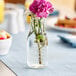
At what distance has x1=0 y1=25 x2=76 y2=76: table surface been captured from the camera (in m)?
1.11

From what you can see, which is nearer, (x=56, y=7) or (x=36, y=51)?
(x=36, y=51)

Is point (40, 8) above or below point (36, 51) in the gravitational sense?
above

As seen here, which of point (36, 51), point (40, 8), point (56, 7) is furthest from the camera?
point (56, 7)

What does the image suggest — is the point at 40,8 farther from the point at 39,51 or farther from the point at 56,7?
the point at 56,7

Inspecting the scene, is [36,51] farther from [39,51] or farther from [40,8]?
[40,8]

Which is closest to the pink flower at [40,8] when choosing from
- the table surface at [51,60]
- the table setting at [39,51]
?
the table setting at [39,51]

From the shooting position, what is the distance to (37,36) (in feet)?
3.82

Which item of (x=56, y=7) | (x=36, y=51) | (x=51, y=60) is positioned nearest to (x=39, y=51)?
(x=36, y=51)

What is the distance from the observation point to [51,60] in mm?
1273

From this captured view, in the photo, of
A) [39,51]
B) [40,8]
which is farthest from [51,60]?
[40,8]

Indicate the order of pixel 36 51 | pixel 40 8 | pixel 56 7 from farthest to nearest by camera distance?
pixel 56 7
pixel 36 51
pixel 40 8

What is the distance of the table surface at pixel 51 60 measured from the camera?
111 centimetres

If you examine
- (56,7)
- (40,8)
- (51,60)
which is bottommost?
(51,60)

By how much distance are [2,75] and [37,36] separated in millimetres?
245
